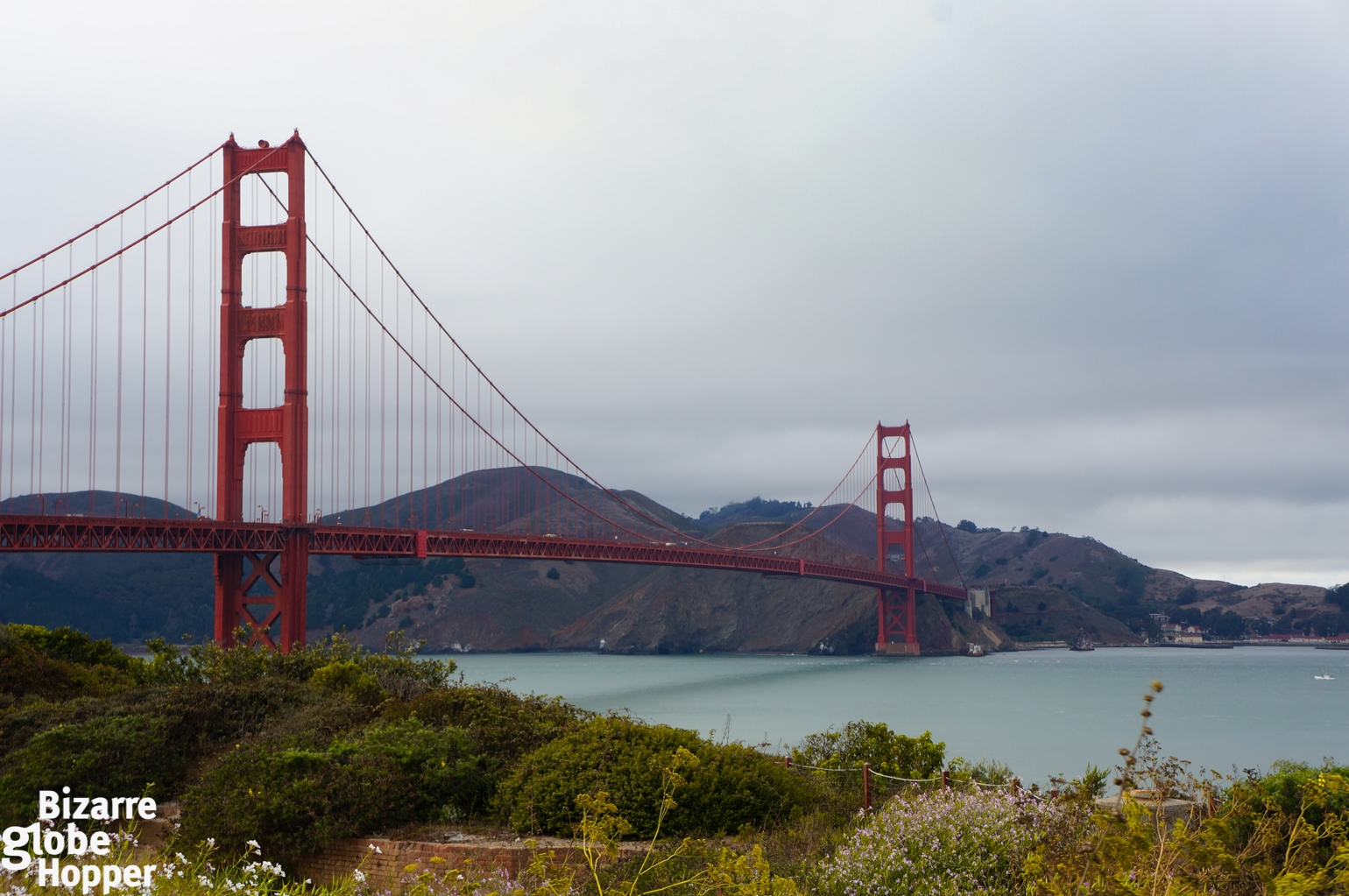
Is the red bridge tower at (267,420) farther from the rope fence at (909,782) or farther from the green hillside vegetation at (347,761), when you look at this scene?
the rope fence at (909,782)

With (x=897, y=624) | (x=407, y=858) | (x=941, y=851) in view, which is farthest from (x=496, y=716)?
(x=897, y=624)

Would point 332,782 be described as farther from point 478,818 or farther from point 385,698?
point 385,698

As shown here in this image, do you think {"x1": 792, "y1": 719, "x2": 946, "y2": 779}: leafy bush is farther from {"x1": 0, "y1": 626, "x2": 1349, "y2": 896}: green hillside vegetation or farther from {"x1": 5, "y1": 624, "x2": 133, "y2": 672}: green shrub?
{"x1": 5, "y1": 624, "x2": 133, "y2": 672}: green shrub

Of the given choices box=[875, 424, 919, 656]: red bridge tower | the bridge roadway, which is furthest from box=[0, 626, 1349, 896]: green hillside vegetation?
box=[875, 424, 919, 656]: red bridge tower

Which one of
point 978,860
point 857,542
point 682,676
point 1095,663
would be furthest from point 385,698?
point 857,542

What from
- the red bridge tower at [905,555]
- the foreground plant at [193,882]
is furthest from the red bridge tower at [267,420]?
the red bridge tower at [905,555]
